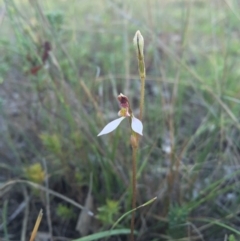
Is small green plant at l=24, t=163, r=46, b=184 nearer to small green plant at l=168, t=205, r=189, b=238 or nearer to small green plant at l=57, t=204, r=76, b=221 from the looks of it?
small green plant at l=57, t=204, r=76, b=221

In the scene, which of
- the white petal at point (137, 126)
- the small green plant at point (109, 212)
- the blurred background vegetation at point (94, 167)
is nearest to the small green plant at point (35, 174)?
the blurred background vegetation at point (94, 167)

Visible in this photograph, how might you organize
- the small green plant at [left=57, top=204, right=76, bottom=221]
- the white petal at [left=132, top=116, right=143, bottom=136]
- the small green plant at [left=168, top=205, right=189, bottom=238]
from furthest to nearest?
the small green plant at [left=57, top=204, right=76, bottom=221]
the small green plant at [left=168, top=205, right=189, bottom=238]
the white petal at [left=132, top=116, right=143, bottom=136]

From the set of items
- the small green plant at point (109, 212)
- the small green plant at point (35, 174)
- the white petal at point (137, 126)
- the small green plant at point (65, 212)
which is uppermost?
the white petal at point (137, 126)

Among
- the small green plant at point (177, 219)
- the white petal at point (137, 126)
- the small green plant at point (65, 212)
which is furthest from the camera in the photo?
the small green plant at point (65, 212)

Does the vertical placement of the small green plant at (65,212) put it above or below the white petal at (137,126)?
below

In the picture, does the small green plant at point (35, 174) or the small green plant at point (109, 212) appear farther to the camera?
the small green plant at point (35, 174)

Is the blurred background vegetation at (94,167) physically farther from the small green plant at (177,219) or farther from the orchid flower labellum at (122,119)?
the orchid flower labellum at (122,119)

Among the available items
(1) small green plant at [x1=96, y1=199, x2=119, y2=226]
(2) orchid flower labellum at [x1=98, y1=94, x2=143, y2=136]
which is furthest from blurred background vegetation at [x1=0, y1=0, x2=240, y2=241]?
(2) orchid flower labellum at [x1=98, y1=94, x2=143, y2=136]

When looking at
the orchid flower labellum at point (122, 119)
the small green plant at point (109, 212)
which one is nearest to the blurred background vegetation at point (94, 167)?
the small green plant at point (109, 212)

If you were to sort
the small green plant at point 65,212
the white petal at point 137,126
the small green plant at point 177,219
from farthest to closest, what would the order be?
the small green plant at point 65,212 → the small green plant at point 177,219 → the white petal at point 137,126

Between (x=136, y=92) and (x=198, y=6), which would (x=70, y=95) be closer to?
(x=136, y=92)

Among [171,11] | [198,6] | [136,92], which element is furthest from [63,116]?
[198,6]
